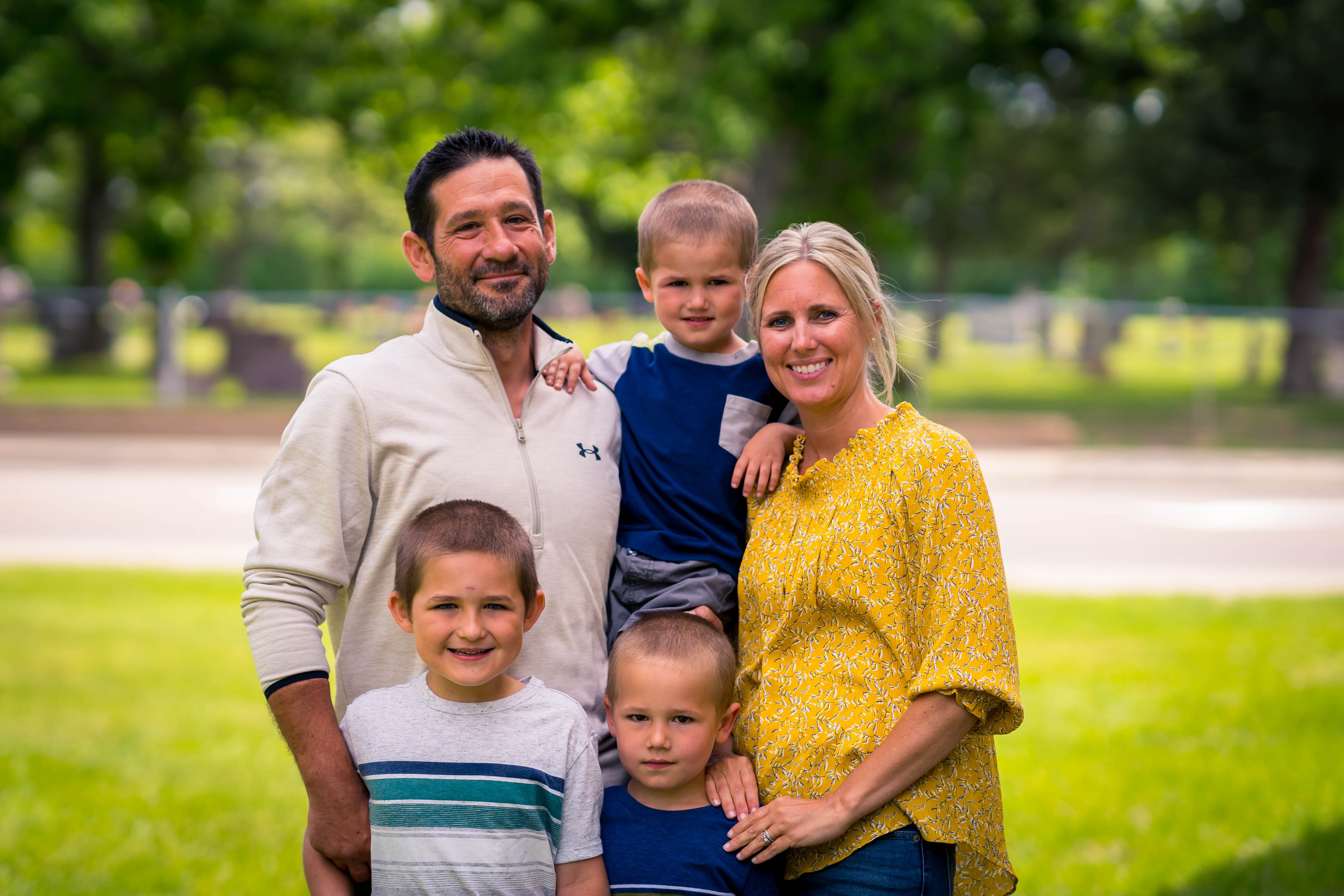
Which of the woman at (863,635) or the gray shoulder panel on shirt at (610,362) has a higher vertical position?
the gray shoulder panel on shirt at (610,362)

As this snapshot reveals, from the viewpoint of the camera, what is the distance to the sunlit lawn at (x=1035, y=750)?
480cm

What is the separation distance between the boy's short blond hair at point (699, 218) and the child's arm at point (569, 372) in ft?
1.21

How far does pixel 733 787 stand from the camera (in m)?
2.51

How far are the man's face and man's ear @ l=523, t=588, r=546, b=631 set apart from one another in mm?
641

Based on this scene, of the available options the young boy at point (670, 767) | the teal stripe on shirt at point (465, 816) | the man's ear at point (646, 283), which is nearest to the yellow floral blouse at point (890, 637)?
the young boy at point (670, 767)

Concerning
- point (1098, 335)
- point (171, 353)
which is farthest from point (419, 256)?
point (1098, 335)

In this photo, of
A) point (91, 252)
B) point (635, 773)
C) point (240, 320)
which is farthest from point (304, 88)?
point (635, 773)

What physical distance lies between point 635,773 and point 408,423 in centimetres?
90

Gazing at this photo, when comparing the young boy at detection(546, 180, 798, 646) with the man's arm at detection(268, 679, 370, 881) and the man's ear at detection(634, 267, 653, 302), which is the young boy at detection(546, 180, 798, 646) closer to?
the man's ear at detection(634, 267, 653, 302)

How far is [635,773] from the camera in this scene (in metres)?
2.53

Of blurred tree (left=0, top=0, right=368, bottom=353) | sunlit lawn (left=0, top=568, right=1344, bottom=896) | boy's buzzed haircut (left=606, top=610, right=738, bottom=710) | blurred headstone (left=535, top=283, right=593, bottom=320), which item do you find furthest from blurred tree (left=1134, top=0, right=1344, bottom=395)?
boy's buzzed haircut (left=606, top=610, right=738, bottom=710)

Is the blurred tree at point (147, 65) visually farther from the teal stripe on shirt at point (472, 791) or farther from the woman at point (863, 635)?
the teal stripe on shirt at point (472, 791)

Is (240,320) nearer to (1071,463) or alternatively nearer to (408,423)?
(1071,463)

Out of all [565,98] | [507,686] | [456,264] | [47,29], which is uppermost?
[47,29]
